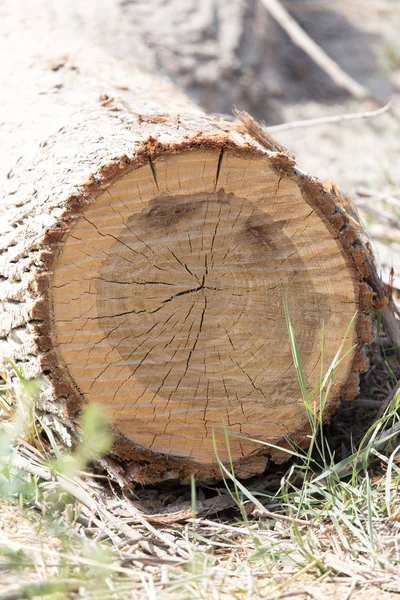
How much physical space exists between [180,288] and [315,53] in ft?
14.7

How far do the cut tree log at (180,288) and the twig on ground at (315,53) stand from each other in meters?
3.77

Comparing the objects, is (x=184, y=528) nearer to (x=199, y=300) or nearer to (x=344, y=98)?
(x=199, y=300)

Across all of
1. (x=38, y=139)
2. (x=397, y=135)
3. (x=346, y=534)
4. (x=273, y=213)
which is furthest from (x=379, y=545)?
(x=397, y=135)

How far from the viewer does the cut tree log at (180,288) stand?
1904 millimetres

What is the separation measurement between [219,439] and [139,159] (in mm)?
874

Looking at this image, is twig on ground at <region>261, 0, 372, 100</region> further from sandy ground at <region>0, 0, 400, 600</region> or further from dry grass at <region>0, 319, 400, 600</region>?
dry grass at <region>0, 319, 400, 600</region>

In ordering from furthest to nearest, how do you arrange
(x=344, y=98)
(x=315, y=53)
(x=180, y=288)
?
(x=344, y=98) → (x=315, y=53) → (x=180, y=288)

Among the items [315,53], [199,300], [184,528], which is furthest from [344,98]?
[184,528]

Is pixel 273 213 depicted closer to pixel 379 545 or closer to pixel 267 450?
pixel 267 450

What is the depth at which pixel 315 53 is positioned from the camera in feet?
19.2

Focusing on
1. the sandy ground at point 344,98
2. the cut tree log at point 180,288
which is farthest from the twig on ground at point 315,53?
the cut tree log at point 180,288

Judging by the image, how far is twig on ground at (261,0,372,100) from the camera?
5.66 meters

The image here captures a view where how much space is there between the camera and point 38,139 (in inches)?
94.7

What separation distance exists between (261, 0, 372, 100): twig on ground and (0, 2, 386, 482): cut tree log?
12.4ft
